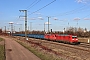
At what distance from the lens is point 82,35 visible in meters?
93.8

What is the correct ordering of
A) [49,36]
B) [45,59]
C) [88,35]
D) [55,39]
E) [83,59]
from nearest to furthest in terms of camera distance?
[45,59] → [83,59] → [55,39] → [49,36] → [88,35]

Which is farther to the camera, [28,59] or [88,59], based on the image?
[88,59]

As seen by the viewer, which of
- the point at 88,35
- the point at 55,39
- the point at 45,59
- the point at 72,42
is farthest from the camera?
the point at 88,35

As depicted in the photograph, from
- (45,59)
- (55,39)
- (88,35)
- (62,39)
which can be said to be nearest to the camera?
(45,59)

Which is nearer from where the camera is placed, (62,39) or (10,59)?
(10,59)

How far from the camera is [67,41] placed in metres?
50.3

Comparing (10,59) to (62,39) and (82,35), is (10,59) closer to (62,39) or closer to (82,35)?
(62,39)

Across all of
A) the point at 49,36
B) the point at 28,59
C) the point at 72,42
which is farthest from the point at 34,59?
the point at 49,36

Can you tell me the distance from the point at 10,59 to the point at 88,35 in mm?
78043

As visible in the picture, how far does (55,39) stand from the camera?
61.4 m

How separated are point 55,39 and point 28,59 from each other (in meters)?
45.0

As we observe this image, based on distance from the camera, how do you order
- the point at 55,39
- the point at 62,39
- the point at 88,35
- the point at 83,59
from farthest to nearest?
the point at 88,35 < the point at 55,39 < the point at 62,39 < the point at 83,59

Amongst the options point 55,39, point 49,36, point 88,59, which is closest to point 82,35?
point 49,36

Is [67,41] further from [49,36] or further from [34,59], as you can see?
[34,59]
